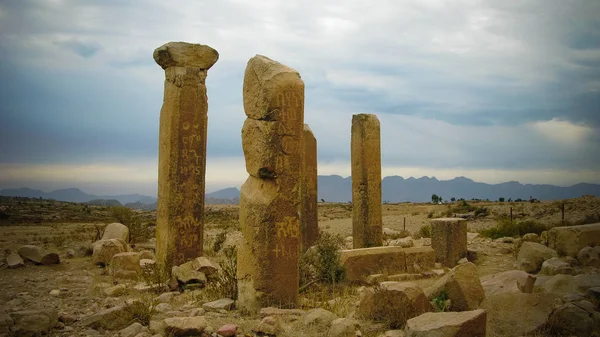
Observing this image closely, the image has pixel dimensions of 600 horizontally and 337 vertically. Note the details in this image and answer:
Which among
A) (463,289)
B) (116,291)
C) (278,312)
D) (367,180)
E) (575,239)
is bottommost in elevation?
(116,291)

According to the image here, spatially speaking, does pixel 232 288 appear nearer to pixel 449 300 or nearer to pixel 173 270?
pixel 173 270

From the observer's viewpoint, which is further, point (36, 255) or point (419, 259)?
point (36, 255)

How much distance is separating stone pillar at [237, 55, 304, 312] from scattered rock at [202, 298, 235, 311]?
0.23m

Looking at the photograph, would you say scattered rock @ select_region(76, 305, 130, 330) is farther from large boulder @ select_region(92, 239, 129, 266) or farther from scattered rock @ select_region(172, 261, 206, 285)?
large boulder @ select_region(92, 239, 129, 266)

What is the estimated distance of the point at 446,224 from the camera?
12070mm

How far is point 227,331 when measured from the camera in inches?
235

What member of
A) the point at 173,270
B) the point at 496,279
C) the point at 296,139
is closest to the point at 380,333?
the point at 496,279

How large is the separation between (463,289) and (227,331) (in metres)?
3.09

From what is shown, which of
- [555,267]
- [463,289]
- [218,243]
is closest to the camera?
[463,289]

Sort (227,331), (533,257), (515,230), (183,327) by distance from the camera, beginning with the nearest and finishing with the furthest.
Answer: (183,327), (227,331), (533,257), (515,230)

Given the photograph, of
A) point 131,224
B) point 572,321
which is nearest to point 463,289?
point 572,321

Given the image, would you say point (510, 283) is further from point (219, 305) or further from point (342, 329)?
point (219, 305)

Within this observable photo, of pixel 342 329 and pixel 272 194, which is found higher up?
pixel 272 194

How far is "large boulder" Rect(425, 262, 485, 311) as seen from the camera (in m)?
6.54
